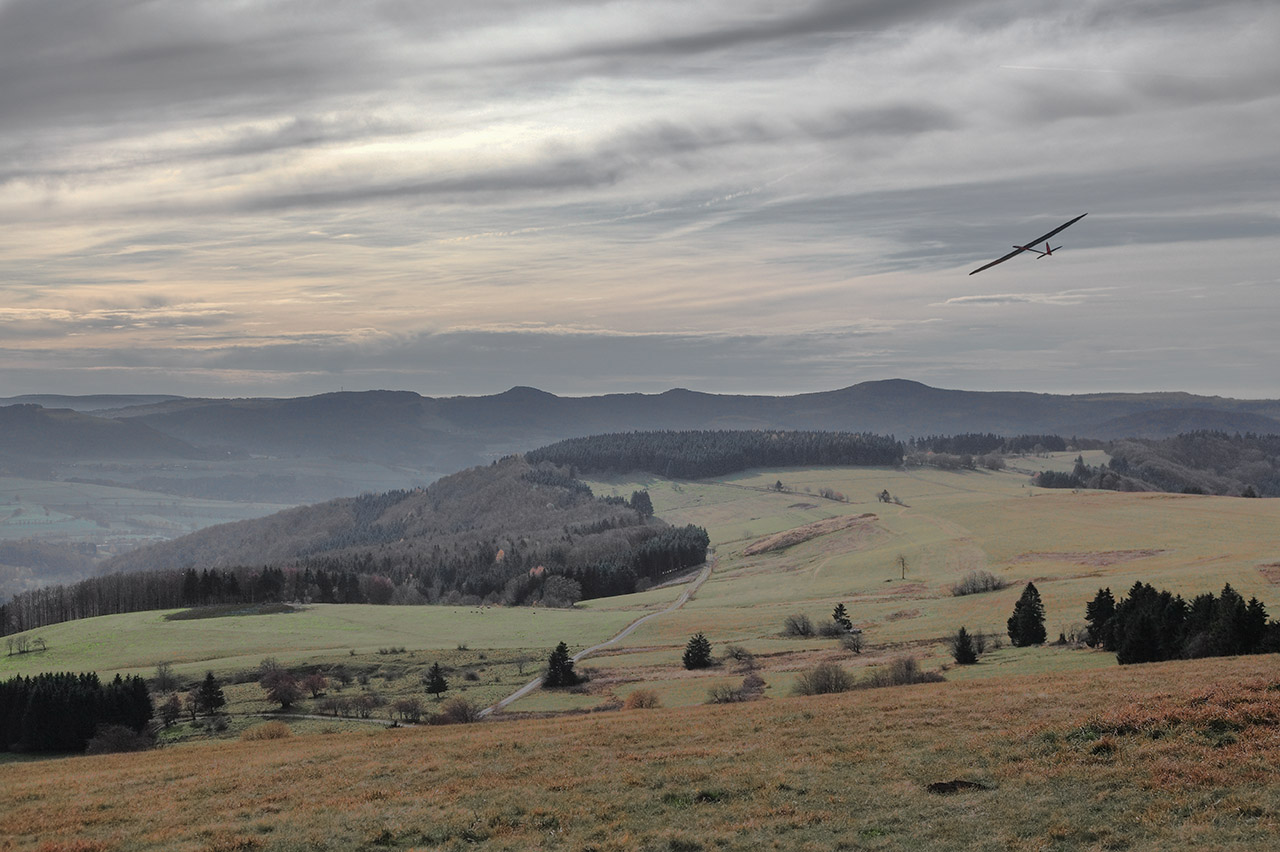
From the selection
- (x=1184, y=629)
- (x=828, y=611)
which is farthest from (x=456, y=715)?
(x=828, y=611)

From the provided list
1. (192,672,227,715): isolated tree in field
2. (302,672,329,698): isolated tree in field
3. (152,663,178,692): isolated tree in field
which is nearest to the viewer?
(192,672,227,715): isolated tree in field

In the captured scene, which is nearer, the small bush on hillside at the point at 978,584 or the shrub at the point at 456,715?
the shrub at the point at 456,715

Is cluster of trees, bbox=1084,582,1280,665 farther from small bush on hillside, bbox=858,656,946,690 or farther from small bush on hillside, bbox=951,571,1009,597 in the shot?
small bush on hillside, bbox=951,571,1009,597

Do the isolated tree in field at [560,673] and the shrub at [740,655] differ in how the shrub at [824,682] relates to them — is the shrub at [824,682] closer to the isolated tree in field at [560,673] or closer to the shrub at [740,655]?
the shrub at [740,655]

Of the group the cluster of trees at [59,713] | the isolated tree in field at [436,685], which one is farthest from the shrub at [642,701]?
the cluster of trees at [59,713]

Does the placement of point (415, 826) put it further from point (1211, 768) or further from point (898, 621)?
point (898, 621)

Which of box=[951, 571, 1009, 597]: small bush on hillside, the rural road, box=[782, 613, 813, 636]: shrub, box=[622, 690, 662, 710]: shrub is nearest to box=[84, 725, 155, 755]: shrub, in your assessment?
the rural road
